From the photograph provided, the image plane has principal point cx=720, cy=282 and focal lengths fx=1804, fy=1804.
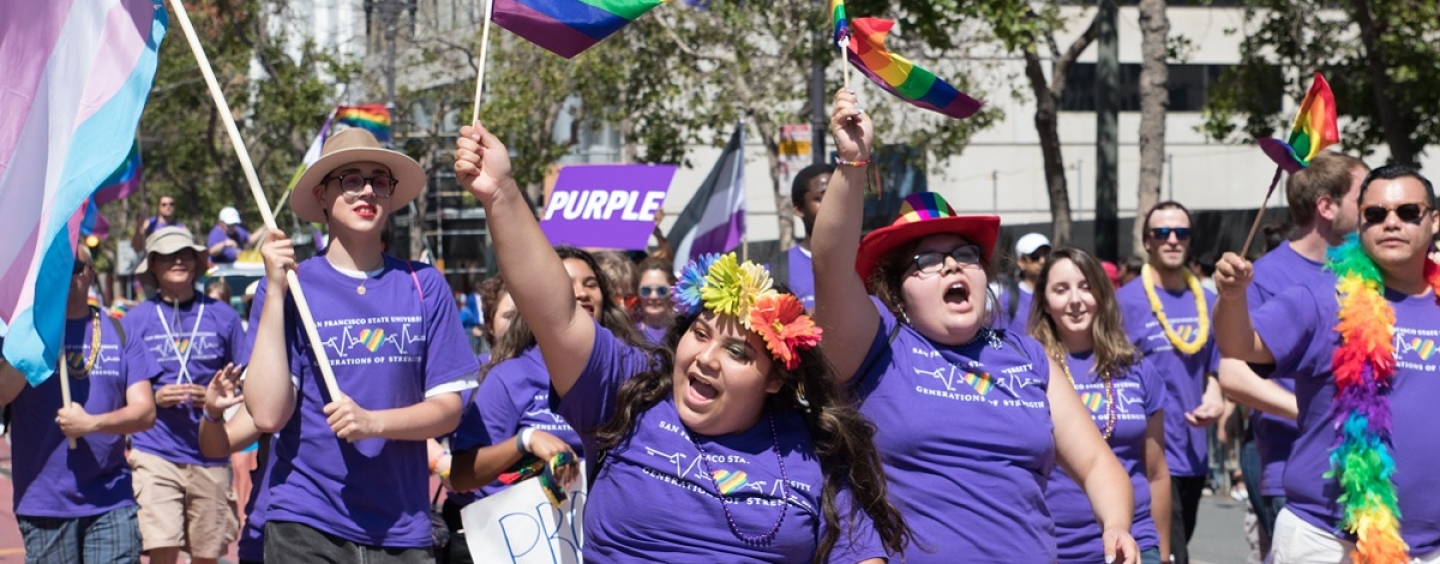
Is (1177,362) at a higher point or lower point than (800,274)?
lower

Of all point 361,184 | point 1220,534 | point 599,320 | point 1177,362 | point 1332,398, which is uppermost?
point 361,184

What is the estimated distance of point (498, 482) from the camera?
5852 mm

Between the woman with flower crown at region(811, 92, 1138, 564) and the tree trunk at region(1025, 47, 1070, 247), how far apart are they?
493 inches

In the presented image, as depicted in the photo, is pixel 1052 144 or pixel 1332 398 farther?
pixel 1052 144

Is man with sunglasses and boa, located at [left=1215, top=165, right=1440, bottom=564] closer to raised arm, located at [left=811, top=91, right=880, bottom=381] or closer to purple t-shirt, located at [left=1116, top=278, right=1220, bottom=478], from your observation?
raised arm, located at [left=811, top=91, right=880, bottom=381]

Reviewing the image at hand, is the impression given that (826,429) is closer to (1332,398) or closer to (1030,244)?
(1332,398)

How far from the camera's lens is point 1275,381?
6668 mm

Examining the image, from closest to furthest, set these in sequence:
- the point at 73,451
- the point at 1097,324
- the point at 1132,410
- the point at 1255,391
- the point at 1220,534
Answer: the point at 1255,391 < the point at 1132,410 < the point at 1097,324 < the point at 73,451 < the point at 1220,534

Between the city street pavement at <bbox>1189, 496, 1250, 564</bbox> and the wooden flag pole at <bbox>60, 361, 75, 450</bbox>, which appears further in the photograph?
the city street pavement at <bbox>1189, 496, 1250, 564</bbox>

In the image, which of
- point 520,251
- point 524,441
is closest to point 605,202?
point 524,441

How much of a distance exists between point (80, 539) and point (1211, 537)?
7460 mm

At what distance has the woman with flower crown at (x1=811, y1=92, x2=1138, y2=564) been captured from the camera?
4422 mm

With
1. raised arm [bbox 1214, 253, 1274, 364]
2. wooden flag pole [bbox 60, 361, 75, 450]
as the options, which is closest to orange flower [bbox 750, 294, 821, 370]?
raised arm [bbox 1214, 253, 1274, 364]

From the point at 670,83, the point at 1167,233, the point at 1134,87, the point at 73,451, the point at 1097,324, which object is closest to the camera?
the point at 1097,324
